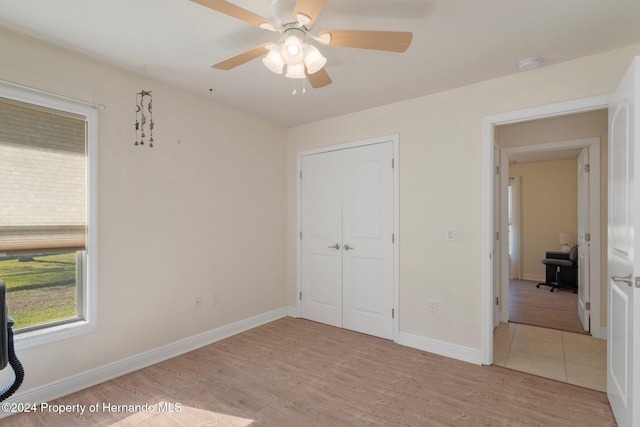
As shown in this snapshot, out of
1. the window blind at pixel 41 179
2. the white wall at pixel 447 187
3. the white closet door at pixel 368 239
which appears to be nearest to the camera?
the window blind at pixel 41 179

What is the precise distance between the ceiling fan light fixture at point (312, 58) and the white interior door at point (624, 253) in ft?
5.41

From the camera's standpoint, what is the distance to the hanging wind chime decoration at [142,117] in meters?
2.76

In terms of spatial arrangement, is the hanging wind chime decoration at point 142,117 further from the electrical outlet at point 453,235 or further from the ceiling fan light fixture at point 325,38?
the electrical outlet at point 453,235

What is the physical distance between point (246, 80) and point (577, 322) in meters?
4.69

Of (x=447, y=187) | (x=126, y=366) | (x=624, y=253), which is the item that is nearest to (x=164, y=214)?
(x=126, y=366)

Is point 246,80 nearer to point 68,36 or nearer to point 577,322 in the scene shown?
point 68,36

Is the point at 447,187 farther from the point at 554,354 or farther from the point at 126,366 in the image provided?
the point at 126,366

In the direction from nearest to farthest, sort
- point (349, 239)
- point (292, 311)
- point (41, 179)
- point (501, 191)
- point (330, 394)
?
point (41, 179), point (330, 394), point (349, 239), point (501, 191), point (292, 311)

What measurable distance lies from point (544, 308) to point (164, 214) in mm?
5066

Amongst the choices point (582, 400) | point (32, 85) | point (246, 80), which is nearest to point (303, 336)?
point (582, 400)

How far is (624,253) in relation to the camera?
186cm

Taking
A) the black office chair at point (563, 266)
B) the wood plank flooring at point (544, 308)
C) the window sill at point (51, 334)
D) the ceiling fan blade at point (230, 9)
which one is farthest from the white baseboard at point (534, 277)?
the window sill at point (51, 334)

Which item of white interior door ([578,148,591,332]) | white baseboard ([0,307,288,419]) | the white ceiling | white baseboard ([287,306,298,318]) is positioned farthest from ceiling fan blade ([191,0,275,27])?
white interior door ([578,148,591,332])

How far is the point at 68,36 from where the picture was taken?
2.15 m
